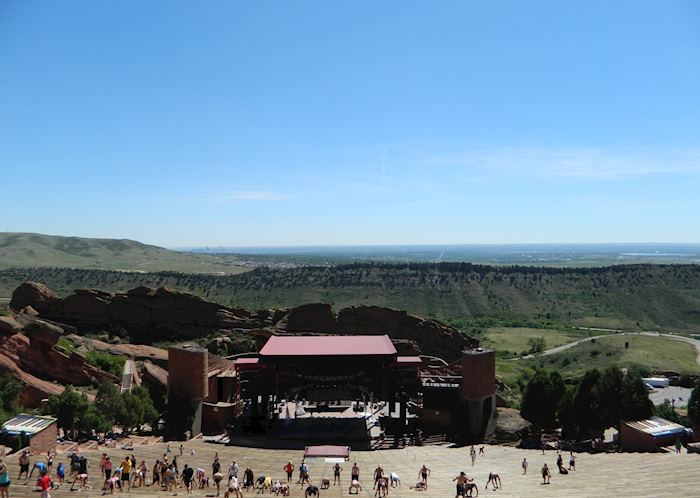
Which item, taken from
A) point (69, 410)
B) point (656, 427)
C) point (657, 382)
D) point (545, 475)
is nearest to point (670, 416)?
point (656, 427)

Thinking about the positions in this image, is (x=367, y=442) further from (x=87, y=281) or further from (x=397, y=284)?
(x=87, y=281)

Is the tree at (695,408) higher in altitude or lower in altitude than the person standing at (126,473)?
lower

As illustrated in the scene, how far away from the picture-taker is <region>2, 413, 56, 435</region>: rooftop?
31.7 meters

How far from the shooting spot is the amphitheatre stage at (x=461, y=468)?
26.3 meters

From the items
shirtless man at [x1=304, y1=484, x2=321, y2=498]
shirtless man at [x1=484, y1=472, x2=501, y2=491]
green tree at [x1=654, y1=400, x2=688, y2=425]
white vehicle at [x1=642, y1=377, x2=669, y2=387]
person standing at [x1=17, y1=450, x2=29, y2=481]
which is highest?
person standing at [x1=17, y1=450, x2=29, y2=481]

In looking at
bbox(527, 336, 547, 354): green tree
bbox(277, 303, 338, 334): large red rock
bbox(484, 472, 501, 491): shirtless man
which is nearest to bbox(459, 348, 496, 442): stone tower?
bbox(484, 472, 501, 491): shirtless man

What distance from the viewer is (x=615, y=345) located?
9450cm

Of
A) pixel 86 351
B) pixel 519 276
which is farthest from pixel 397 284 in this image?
pixel 86 351

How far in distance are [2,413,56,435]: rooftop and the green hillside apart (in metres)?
94.4

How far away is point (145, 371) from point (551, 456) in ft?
123

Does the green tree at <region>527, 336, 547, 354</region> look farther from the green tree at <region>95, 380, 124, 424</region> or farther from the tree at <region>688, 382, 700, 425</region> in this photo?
the green tree at <region>95, 380, 124, 424</region>

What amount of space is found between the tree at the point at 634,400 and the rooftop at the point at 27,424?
40750mm

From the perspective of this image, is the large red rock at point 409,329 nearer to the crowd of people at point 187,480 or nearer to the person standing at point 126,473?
the crowd of people at point 187,480

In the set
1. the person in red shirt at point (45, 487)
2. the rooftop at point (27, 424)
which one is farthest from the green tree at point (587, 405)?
the person in red shirt at point (45, 487)
